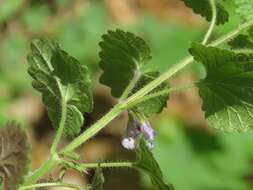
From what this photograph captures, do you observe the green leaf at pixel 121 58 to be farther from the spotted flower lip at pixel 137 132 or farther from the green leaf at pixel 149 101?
the spotted flower lip at pixel 137 132

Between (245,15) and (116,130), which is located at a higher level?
(245,15)

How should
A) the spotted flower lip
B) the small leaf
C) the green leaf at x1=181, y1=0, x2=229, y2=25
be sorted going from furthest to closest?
the green leaf at x1=181, y1=0, x2=229, y2=25 → the spotted flower lip → the small leaf

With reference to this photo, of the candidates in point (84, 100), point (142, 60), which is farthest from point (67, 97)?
point (142, 60)

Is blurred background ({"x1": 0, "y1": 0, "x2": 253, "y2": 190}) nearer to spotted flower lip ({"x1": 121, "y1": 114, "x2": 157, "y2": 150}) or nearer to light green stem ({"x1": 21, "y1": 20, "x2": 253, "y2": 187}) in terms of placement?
spotted flower lip ({"x1": 121, "y1": 114, "x2": 157, "y2": 150})

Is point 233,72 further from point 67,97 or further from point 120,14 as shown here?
point 120,14

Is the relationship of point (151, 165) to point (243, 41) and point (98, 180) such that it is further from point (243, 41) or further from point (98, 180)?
point (243, 41)

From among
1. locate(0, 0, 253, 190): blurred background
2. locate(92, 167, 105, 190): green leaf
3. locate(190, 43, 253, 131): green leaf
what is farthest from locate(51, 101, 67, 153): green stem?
locate(0, 0, 253, 190): blurred background
